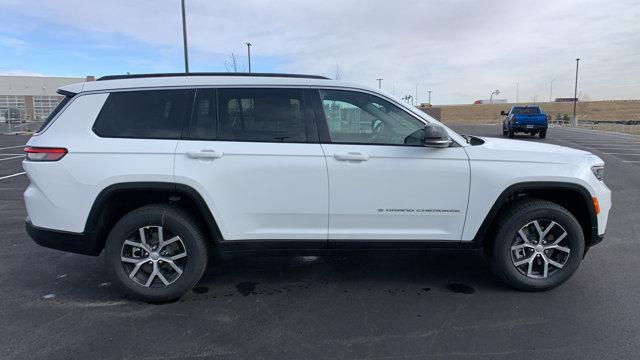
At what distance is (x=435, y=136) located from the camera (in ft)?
12.0

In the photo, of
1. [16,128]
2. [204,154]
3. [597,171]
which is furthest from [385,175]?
[16,128]

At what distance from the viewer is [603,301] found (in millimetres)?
3830

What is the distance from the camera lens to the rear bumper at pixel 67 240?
3.81m

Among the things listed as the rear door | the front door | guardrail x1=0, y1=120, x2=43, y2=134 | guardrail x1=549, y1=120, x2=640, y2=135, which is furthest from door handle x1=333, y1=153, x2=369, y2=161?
guardrail x1=549, y1=120, x2=640, y2=135

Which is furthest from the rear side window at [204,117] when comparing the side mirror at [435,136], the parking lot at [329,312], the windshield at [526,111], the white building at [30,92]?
the white building at [30,92]

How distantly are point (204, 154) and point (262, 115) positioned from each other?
579mm

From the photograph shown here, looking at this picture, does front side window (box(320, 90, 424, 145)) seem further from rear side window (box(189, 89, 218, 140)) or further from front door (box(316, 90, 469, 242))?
rear side window (box(189, 89, 218, 140))

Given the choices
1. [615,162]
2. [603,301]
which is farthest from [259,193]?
[615,162]

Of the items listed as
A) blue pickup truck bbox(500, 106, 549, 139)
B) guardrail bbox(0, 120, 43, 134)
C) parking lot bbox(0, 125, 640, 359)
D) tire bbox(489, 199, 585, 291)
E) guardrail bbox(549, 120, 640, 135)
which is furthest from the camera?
guardrail bbox(549, 120, 640, 135)

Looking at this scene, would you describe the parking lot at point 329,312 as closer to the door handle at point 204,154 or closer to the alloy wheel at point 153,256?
the alloy wheel at point 153,256

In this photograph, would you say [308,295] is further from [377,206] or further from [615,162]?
[615,162]

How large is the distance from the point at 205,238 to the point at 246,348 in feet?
3.75

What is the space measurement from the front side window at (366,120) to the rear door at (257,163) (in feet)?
0.64

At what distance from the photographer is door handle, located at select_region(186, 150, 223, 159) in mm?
3697
